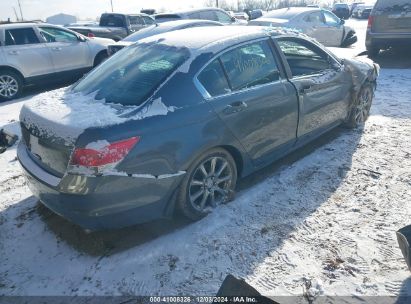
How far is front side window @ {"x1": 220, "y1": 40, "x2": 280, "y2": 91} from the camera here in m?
3.33

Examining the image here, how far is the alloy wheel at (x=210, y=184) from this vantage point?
3.19 meters

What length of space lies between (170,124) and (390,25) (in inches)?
340

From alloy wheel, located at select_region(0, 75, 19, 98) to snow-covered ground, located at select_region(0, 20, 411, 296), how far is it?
471 centimetres

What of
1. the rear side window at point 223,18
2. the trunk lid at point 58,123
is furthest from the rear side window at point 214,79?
the rear side window at point 223,18

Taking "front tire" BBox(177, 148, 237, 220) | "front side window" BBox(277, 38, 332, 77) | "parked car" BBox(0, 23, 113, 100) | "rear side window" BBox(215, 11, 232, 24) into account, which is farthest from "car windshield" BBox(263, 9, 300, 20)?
"front tire" BBox(177, 148, 237, 220)

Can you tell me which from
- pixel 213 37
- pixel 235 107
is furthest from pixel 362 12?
pixel 235 107

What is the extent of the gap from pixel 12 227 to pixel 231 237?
2.04m

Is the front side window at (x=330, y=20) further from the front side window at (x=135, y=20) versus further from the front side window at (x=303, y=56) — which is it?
the front side window at (x=303, y=56)

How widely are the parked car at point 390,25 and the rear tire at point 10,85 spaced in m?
8.94

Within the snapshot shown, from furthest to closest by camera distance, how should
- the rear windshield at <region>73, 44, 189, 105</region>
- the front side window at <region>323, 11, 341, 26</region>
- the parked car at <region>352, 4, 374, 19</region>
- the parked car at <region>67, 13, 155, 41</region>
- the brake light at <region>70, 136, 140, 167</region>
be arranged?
the parked car at <region>352, 4, 374, 19</region> < the parked car at <region>67, 13, 155, 41</region> < the front side window at <region>323, 11, 341, 26</region> < the rear windshield at <region>73, 44, 189, 105</region> < the brake light at <region>70, 136, 140, 167</region>

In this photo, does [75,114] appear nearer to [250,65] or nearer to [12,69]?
[250,65]

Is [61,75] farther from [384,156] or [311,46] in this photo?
[384,156]

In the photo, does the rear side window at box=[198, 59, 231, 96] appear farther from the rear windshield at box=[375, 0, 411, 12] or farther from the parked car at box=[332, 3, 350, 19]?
the parked car at box=[332, 3, 350, 19]

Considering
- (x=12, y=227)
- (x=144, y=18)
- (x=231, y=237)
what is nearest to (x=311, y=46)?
(x=231, y=237)
